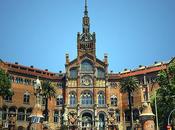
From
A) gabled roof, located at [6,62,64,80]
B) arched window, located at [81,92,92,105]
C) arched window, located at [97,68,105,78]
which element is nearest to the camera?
gabled roof, located at [6,62,64,80]

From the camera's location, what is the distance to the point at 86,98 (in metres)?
86.7

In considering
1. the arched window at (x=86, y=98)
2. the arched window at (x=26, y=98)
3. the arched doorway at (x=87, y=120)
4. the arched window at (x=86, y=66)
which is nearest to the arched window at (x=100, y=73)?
the arched window at (x=86, y=66)

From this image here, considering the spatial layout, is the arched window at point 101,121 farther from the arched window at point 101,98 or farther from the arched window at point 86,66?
the arched window at point 86,66

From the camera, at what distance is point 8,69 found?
8050 cm

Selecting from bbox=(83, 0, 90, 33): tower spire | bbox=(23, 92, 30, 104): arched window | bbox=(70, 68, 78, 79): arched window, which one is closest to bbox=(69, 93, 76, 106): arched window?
bbox=(70, 68, 78, 79): arched window

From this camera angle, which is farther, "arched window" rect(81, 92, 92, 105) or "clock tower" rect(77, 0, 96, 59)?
"clock tower" rect(77, 0, 96, 59)

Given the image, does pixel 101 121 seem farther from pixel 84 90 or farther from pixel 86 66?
pixel 86 66

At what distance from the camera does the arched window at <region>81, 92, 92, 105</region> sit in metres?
86.4

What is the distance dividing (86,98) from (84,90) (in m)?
2.32

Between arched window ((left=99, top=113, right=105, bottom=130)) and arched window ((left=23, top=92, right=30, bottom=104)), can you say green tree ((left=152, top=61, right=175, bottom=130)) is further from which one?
arched window ((left=23, top=92, right=30, bottom=104))

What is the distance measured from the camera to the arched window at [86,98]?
86.4m

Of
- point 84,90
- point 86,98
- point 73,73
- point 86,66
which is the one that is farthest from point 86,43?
point 86,98

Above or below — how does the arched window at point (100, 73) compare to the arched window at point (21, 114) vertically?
above

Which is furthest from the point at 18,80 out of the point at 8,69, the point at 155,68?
the point at 155,68
